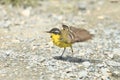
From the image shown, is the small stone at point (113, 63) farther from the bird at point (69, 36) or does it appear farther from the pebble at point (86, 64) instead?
the bird at point (69, 36)

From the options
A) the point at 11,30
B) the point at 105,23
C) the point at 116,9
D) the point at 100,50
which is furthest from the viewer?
the point at 116,9

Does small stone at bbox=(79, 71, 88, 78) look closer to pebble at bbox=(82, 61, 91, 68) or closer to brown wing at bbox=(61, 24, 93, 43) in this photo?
pebble at bbox=(82, 61, 91, 68)

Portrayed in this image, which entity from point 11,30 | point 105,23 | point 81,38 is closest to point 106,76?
point 81,38

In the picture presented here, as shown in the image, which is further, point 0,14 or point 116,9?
point 116,9

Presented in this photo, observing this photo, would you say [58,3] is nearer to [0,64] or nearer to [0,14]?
[0,14]

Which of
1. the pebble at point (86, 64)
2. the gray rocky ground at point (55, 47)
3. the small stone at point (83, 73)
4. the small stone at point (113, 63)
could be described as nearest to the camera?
the small stone at point (83, 73)

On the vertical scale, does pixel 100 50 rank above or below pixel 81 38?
below

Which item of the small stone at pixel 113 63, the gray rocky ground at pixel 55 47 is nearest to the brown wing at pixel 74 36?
the gray rocky ground at pixel 55 47

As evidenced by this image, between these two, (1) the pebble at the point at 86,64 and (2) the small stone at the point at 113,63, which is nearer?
(1) the pebble at the point at 86,64

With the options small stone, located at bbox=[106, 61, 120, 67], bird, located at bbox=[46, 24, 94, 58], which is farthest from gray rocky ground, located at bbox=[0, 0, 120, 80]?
bird, located at bbox=[46, 24, 94, 58]
